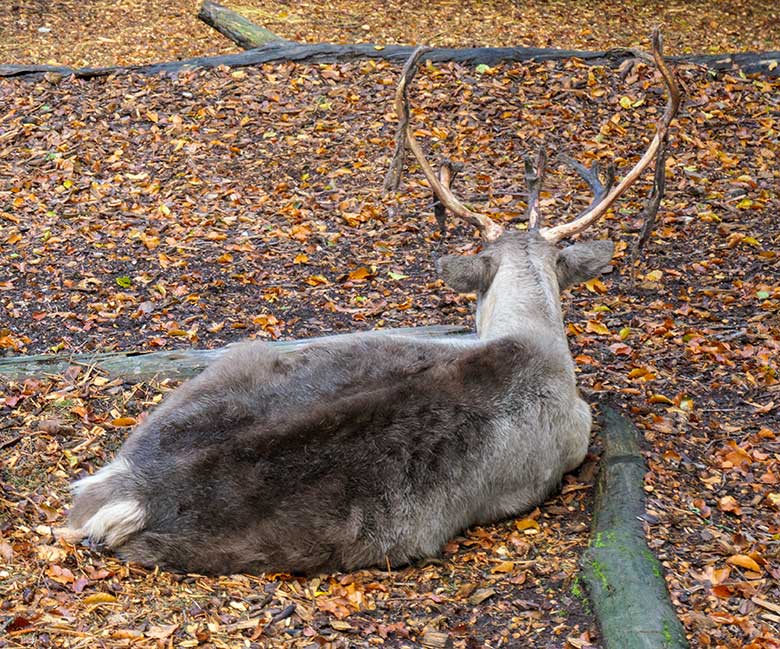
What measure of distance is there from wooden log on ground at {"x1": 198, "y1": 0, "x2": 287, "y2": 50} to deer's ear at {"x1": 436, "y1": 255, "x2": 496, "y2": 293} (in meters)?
7.01

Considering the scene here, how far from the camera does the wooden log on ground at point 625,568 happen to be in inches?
182

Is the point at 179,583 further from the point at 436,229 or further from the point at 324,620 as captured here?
the point at 436,229

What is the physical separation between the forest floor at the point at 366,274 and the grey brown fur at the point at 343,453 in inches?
6.6

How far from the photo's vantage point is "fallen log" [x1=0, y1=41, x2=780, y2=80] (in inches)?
463

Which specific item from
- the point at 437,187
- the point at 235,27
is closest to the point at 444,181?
the point at 437,187

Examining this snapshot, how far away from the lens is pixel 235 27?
13.5 meters

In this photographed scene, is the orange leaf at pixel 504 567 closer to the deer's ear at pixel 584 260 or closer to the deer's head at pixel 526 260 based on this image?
the deer's head at pixel 526 260

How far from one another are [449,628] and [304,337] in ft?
10.9

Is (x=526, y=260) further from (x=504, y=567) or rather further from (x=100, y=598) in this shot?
(x=100, y=598)

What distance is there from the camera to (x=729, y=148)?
34.4ft

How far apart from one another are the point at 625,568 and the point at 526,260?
2.30 m

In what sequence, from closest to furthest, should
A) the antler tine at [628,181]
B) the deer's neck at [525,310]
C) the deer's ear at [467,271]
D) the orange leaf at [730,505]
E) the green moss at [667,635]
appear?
the green moss at [667,635] < the orange leaf at [730,505] < the deer's neck at [525,310] < the deer's ear at [467,271] < the antler tine at [628,181]

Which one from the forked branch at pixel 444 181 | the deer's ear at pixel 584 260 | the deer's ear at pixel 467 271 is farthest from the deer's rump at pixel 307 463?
the forked branch at pixel 444 181

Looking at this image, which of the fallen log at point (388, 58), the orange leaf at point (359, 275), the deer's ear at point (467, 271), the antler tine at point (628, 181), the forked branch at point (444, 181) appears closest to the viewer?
the deer's ear at point (467, 271)
